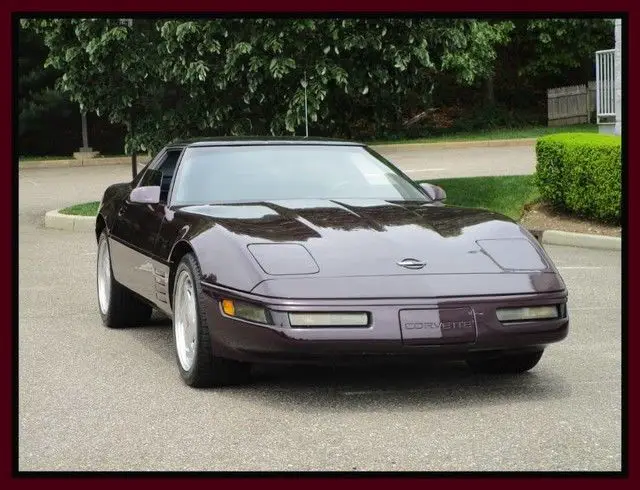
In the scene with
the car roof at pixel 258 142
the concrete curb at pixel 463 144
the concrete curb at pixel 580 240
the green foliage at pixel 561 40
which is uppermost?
the green foliage at pixel 561 40

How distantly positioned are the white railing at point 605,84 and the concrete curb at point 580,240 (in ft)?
25.9

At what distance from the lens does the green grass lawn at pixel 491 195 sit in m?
16.9

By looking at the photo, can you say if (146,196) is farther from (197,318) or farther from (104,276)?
(104,276)

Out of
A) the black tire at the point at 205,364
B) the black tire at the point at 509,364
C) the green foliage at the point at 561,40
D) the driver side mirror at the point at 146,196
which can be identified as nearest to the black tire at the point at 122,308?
the driver side mirror at the point at 146,196

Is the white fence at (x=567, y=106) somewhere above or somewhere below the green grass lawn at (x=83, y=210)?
above

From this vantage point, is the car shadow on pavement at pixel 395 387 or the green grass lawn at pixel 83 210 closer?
the car shadow on pavement at pixel 395 387

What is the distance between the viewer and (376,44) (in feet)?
56.0

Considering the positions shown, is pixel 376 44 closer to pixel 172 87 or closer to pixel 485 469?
pixel 172 87

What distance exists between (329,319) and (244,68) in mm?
11799

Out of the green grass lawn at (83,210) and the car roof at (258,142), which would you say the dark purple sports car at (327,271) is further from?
the green grass lawn at (83,210)

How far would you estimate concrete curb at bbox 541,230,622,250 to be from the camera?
13789mm

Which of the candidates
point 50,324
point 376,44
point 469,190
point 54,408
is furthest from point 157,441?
point 469,190

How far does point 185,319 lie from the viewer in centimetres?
689

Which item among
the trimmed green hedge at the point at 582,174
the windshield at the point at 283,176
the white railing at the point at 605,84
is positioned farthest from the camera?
the white railing at the point at 605,84
